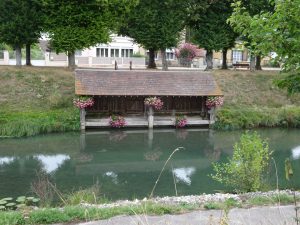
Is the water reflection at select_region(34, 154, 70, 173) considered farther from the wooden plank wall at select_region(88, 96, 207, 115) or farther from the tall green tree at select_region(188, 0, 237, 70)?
the tall green tree at select_region(188, 0, 237, 70)

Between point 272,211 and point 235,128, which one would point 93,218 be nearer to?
point 272,211

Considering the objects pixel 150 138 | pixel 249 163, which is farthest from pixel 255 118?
pixel 249 163

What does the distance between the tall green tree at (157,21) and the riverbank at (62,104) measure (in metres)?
4.54

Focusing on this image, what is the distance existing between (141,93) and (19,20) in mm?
9391

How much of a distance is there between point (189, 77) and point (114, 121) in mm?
5162

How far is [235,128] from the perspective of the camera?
2234 centimetres

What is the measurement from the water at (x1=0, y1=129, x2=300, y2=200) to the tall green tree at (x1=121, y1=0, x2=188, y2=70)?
879cm

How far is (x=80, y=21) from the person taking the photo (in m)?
25.3

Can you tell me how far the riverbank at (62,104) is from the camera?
2041cm

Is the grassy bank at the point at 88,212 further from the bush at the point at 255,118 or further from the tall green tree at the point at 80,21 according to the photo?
the tall green tree at the point at 80,21

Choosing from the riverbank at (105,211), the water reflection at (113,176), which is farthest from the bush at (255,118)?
the riverbank at (105,211)

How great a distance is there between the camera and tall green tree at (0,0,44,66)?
24531 millimetres

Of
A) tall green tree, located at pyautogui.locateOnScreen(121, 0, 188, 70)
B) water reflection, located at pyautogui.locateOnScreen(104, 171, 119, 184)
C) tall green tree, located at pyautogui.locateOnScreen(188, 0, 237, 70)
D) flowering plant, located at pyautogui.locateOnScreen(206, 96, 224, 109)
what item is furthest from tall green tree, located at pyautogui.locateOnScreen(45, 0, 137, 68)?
water reflection, located at pyautogui.locateOnScreen(104, 171, 119, 184)

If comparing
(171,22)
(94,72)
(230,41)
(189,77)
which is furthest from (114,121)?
(230,41)
